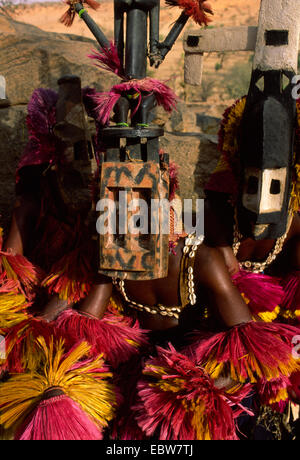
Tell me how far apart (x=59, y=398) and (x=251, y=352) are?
0.52 meters

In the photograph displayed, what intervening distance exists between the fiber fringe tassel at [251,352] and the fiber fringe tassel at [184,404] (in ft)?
0.17

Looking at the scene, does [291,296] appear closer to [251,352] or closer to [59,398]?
[251,352]

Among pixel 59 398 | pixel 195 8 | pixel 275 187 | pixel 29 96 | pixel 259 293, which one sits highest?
pixel 195 8

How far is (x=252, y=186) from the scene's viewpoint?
3.78ft

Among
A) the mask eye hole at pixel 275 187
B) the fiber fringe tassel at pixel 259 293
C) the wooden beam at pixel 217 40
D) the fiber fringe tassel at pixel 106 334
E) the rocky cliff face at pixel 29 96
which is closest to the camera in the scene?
the mask eye hole at pixel 275 187

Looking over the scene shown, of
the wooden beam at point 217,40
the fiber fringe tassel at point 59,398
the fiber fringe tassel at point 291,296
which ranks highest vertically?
the wooden beam at point 217,40

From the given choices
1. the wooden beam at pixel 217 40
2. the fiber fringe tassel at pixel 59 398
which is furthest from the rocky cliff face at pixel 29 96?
the fiber fringe tassel at pixel 59 398

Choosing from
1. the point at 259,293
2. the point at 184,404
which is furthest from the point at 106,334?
the point at 259,293

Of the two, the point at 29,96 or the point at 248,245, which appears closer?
the point at 248,245

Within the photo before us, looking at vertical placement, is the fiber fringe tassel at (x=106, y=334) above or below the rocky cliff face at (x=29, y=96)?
below

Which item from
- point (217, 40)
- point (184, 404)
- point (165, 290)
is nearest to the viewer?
point (184, 404)

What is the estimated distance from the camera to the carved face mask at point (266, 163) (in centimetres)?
109

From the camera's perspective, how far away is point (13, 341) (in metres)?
1.21

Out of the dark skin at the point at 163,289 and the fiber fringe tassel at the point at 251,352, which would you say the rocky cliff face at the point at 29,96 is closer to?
the dark skin at the point at 163,289
